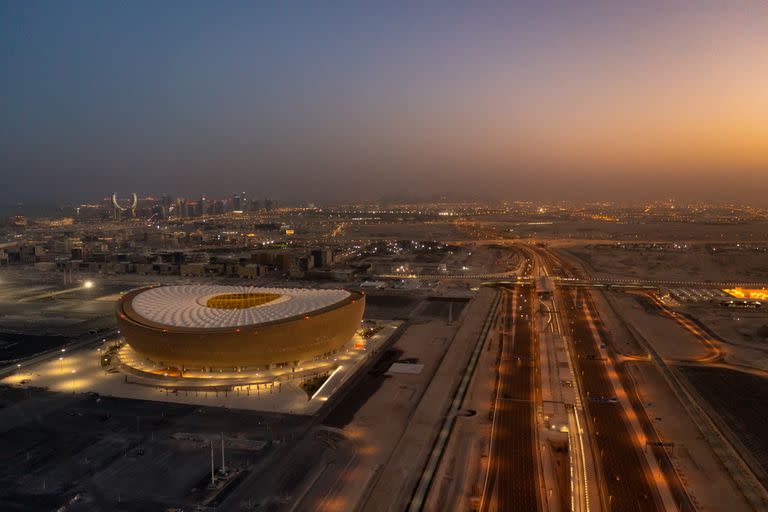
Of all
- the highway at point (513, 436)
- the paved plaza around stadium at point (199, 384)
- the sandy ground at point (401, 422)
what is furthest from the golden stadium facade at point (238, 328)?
the highway at point (513, 436)

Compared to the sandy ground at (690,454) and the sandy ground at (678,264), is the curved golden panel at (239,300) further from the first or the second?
the sandy ground at (678,264)

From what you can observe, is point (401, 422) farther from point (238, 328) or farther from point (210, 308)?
point (210, 308)

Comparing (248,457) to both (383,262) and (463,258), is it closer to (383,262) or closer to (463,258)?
(383,262)

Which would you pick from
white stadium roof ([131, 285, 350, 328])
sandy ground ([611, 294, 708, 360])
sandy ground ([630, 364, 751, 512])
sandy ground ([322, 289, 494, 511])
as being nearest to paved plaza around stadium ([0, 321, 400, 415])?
sandy ground ([322, 289, 494, 511])

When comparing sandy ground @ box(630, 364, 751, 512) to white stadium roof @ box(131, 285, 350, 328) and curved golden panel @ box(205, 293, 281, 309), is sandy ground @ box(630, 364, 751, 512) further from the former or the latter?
curved golden panel @ box(205, 293, 281, 309)

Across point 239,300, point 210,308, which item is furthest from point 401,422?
point 239,300

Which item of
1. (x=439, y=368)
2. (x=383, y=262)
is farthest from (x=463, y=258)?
(x=439, y=368)
